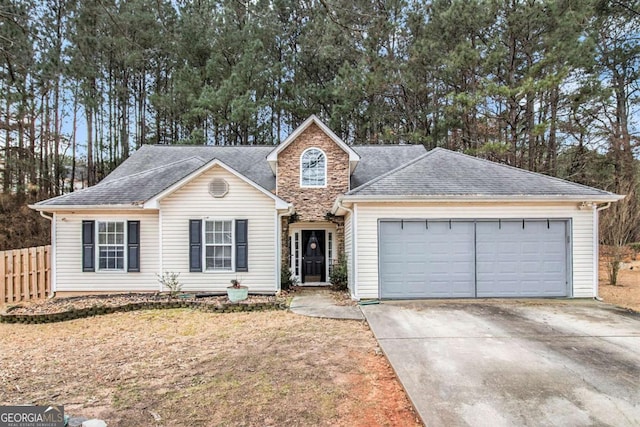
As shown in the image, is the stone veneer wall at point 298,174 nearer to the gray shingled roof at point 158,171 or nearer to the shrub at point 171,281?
the gray shingled roof at point 158,171

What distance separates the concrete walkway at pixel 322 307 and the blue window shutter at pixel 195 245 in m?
2.94

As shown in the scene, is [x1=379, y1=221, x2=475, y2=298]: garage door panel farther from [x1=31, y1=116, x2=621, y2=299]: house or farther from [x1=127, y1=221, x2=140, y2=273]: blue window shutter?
[x1=127, y1=221, x2=140, y2=273]: blue window shutter

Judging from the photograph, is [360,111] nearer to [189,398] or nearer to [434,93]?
[434,93]

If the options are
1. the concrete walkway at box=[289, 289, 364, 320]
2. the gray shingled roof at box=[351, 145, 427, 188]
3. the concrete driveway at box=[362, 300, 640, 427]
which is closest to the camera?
the concrete driveway at box=[362, 300, 640, 427]

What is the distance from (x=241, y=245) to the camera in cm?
1081

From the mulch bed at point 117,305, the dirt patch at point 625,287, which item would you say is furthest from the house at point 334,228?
the dirt patch at point 625,287

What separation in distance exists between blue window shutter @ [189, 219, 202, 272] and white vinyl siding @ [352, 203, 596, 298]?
4.51m

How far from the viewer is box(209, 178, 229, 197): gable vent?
1080 cm

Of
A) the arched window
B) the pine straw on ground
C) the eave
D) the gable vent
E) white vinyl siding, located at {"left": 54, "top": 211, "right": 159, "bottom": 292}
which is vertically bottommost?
the pine straw on ground

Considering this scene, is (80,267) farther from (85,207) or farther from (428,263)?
(428,263)

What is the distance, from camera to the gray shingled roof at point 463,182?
969 centimetres

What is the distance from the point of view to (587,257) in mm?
9805

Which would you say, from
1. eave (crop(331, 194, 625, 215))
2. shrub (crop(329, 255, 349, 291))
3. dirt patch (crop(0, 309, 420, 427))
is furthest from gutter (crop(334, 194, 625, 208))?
dirt patch (crop(0, 309, 420, 427))

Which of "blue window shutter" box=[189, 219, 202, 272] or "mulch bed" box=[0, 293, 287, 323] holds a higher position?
"blue window shutter" box=[189, 219, 202, 272]
